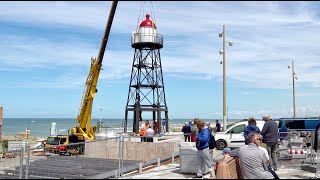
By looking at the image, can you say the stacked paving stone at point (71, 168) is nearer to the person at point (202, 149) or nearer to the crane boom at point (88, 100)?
the person at point (202, 149)

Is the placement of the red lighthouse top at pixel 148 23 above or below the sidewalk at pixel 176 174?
above

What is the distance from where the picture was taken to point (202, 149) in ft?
33.8

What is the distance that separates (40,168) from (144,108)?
59.5 feet

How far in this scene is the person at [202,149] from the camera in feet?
33.7

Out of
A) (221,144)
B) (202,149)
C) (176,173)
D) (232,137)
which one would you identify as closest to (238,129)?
(232,137)

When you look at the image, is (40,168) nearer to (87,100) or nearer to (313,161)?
(313,161)

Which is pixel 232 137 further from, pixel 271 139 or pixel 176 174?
pixel 176 174

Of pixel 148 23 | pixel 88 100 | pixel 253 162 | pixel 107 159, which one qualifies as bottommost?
pixel 107 159

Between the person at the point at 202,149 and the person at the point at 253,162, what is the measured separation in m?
2.42

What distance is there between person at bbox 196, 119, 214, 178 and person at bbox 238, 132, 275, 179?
2424 millimetres

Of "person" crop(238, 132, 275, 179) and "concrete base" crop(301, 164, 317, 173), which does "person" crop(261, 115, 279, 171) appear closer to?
"concrete base" crop(301, 164, 317, 173)

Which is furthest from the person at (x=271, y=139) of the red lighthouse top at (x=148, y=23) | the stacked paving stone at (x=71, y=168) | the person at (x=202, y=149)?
the red lighthouse top at (x=148, y=23)

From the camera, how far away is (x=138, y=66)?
30.1 metres

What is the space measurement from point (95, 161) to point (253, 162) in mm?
7490
